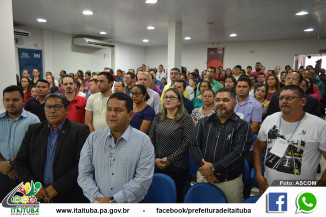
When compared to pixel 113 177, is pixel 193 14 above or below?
above

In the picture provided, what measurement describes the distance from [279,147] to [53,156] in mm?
1927

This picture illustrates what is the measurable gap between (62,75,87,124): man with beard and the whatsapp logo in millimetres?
2573

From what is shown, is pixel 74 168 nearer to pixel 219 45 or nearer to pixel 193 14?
pixel 193 14

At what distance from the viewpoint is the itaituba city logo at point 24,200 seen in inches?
66.0

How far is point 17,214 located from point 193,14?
19.9 ft

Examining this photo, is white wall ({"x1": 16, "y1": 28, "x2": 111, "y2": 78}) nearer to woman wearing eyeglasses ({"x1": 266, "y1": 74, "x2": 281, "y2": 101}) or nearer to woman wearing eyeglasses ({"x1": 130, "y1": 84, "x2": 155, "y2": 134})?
woman wearing eyeglasses ({"x1": 130, "y1": 84, "x2": 155, "y2": 134})

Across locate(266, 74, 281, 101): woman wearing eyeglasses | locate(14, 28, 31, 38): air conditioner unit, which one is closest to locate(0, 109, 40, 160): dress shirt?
locate(266, 74, 281, 101): woman wearing eyeglasses

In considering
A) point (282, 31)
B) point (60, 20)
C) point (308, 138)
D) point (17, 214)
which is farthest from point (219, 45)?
point (17, 214)

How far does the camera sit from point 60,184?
1.76 meters

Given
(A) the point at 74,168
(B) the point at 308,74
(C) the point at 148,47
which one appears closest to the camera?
(A) the point at 74,168

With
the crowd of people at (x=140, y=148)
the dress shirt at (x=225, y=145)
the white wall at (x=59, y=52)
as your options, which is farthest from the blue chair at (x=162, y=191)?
the white wall at (x=59, y=52)

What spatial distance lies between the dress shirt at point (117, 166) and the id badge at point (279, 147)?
1.11 metres

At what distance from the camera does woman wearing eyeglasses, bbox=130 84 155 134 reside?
2639 mm

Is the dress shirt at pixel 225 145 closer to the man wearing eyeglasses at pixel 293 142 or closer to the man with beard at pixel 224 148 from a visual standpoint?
the man with beard at pixel 224 148
